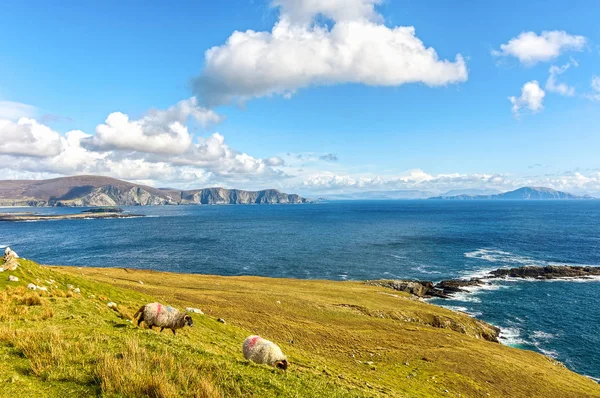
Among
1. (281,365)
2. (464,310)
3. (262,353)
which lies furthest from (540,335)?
(262,353)

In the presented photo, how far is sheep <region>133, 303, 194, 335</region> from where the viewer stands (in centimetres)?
2227

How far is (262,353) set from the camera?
61.0 ft

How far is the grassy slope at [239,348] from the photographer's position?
1218 cm

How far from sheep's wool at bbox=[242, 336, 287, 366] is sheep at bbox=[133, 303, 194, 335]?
684cm

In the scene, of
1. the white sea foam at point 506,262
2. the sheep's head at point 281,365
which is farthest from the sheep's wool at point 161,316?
the white sea foam at point 506,262

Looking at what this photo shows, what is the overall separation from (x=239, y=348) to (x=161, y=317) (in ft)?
22.9

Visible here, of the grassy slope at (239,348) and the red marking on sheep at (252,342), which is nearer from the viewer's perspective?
the grassy slope at (239,348)

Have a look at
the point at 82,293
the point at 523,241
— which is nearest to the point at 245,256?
the point at 82,293

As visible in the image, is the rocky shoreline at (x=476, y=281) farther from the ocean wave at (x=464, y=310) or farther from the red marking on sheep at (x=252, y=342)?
the red marking on sheep at (x=252, y=342)

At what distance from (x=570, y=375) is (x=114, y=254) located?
140 m

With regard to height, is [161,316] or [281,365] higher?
[161,316]

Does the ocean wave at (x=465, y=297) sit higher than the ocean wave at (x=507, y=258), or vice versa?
the ocean wave at (x=507, y=258)

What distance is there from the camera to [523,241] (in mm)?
149625

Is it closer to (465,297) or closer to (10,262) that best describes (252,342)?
(10,262)
